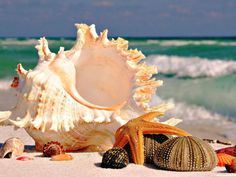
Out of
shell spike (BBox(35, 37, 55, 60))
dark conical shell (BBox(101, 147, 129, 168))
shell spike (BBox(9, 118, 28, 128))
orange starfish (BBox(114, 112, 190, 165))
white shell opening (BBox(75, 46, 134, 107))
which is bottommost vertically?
dark conical shell (BBox(101, 147, 129, 168))

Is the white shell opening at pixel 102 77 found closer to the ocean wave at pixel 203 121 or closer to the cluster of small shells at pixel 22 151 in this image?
the cluster of small shells at pixel 22 151

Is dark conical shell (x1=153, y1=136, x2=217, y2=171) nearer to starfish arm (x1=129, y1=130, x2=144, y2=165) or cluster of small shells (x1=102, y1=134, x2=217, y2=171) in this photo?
cluster of small shells (x1=102, y1=134, x2=217, y2=171)

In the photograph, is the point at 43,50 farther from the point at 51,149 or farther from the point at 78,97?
the point at 51,149

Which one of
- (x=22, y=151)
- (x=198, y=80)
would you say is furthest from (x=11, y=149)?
(x=198, y=80)

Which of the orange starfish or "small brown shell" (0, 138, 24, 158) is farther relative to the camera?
"small brown shell" (0, 138, 24, 158)

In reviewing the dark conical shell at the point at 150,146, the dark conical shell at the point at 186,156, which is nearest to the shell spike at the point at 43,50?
the dark conical shell at the point at 150,146

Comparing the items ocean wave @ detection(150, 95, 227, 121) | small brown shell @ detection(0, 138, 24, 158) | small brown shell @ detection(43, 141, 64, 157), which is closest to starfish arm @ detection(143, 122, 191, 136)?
small brown shell @ detection(43, 141, 64, 157)

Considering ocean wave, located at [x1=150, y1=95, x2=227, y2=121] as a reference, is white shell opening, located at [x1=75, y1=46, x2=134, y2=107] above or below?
below
